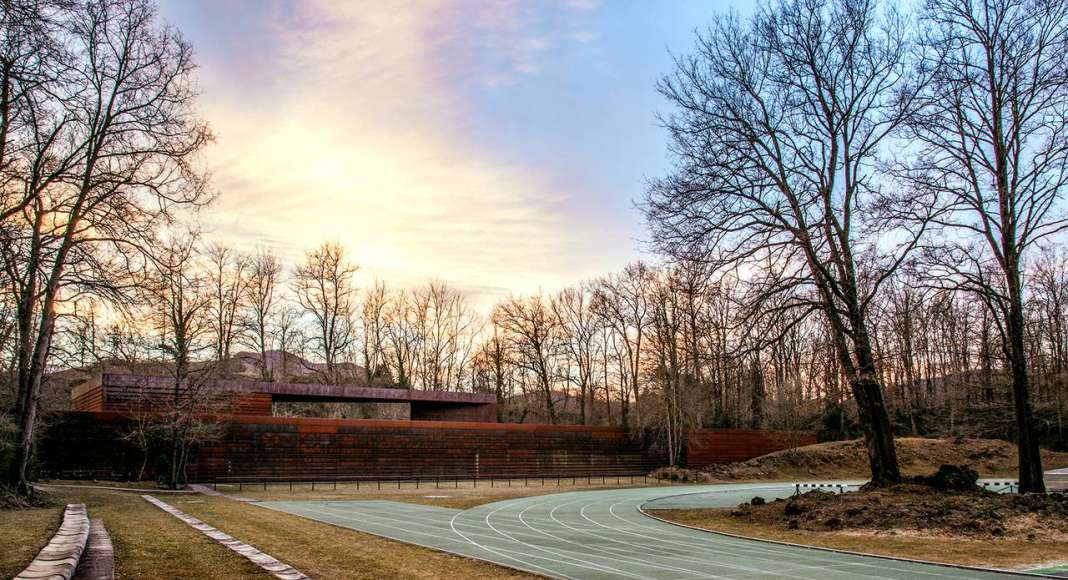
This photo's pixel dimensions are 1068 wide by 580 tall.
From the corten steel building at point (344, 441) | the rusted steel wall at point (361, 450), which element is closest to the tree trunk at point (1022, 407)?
the corten steel building at point (344, 441)

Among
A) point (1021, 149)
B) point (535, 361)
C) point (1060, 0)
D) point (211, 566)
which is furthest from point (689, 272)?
point (535, 361)

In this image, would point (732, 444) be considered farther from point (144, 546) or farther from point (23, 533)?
point (23, 533)

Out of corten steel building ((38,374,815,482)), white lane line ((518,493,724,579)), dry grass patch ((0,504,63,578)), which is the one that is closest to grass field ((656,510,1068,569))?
white lane line ((518,493,724,579))

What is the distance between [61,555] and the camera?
8.95 m

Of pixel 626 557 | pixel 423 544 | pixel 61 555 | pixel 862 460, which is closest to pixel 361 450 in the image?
pixel 423 544

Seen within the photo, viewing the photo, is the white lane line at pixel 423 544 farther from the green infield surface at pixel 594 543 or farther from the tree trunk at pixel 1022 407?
the tree trunk at pixel 1022 407

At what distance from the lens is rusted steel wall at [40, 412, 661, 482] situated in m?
32.0

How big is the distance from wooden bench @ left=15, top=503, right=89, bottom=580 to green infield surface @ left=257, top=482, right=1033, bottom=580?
19.5 ft

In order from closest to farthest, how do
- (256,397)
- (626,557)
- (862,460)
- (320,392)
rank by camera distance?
(626,557) → (256,397) → (320,392) → (862,460)

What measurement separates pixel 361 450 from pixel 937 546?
103ft

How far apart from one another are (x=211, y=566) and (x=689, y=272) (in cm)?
1576

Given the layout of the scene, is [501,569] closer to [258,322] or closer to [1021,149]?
[1021,149]

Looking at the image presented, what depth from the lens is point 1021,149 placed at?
792 inches

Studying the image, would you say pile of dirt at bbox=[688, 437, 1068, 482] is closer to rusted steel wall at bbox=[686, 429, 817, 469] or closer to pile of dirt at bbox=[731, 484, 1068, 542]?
rusted steel wall at bbox=[686, 429, 817, 469]
